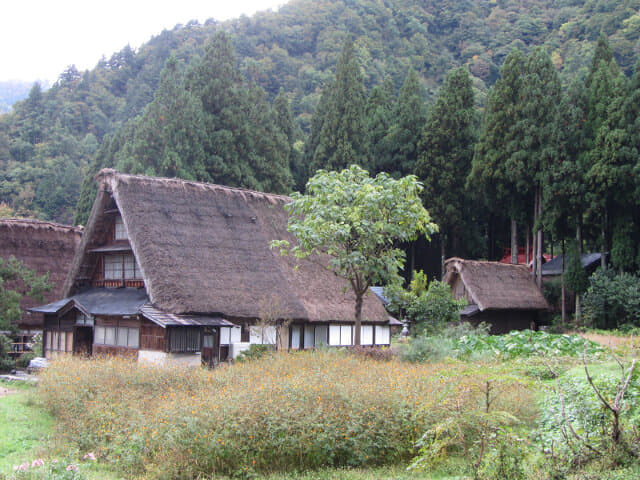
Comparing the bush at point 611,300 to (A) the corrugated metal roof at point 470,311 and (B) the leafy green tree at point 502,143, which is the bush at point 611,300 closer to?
(A) the corrugated metal roof at point 470,311

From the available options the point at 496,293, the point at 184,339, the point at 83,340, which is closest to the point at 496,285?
the point at 496,293

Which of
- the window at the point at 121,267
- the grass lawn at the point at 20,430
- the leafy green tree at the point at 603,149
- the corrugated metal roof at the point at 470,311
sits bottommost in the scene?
the grass lawn at the point at 20,430

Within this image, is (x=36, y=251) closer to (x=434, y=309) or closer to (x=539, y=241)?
(x=434, y=309)

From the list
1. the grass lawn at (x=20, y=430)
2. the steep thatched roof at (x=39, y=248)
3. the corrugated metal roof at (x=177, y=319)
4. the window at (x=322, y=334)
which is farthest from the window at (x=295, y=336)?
the steep thatched roof at (x=39, y=248)

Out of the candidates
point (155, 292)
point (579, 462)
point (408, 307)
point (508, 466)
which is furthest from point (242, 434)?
point (408, 307)

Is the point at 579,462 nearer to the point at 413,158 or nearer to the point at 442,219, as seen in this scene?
the point at 442,219

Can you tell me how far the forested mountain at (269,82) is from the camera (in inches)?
1443

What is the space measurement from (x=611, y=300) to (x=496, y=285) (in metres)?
5.57

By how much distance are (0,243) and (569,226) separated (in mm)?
26989

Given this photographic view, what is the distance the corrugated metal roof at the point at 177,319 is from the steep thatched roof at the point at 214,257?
19cm

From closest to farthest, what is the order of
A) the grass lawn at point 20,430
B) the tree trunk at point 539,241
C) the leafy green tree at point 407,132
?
the grass lawn at point 20,430 → the tree trunk at point 539,241 → the leafy green tree at point 407,132

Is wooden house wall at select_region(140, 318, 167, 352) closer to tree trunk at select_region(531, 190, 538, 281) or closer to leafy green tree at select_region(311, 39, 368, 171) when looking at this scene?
tree trunk at select_region(531, 190, 538, 281)

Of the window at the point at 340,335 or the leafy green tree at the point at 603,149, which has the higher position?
the leafy green tree at the point at 603,149

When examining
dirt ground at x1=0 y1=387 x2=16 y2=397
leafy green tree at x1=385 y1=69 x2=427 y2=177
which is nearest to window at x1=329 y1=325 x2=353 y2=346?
dirt ground at x1=0 y1=387 x2=16 y2=397
